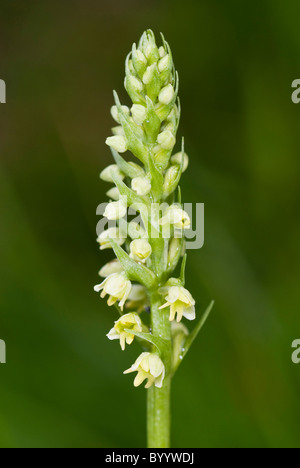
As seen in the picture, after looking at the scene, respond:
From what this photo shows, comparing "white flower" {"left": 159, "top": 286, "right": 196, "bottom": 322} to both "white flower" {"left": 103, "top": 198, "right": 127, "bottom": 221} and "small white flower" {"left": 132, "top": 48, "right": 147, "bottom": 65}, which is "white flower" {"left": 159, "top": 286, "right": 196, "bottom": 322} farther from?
"small white flower" {"left": 132, "top": 48, "right": 147, "bottom": 65}

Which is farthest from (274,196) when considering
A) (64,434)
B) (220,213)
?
(64,434)

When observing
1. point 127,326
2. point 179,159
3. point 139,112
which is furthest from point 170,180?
point 127,326

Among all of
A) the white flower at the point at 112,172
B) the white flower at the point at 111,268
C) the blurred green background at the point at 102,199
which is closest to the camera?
the white flower at the point at 112,172

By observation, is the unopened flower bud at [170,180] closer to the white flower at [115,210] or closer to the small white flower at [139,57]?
the white flower at [115,210]

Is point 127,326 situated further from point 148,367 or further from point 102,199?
point 102,199

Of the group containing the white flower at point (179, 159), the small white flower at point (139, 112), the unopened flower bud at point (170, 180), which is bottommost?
the unopened flower bud at point (170, 180)

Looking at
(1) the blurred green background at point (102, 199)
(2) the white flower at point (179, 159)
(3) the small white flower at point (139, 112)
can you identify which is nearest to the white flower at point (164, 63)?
(3) the small white flower at point (139, 112)

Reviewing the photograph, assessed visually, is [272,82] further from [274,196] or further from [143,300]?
[143,300]
